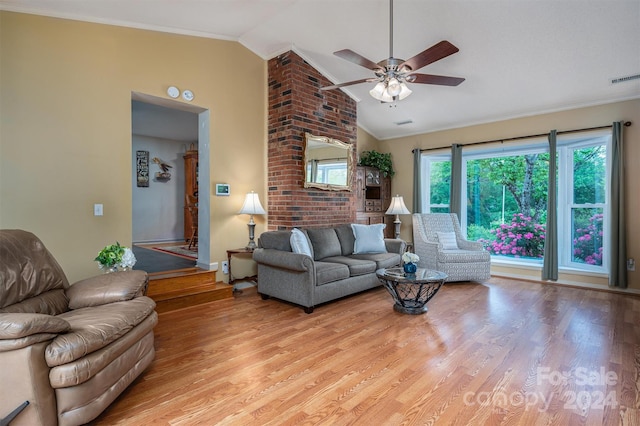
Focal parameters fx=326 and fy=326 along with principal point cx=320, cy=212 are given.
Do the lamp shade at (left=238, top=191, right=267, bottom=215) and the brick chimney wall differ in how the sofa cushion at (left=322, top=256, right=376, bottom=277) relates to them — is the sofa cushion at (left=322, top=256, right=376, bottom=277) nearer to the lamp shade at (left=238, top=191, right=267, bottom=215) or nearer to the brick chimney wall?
the brick chimney wall

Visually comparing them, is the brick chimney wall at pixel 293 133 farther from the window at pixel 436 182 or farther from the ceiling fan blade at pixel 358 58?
the window at pixel 436 182

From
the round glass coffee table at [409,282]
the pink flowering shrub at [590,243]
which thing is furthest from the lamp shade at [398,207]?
the pink flowering shrub at [590,243]

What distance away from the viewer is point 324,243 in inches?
169

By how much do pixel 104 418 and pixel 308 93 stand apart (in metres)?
4.18

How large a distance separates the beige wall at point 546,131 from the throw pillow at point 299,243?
122 inches

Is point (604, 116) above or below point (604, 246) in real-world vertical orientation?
above

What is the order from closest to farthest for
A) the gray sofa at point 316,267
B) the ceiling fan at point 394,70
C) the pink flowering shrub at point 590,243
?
the ceiling fan at point 394,70, the gray sofa at point 316,267, the pink flowering shrub at point 590,243

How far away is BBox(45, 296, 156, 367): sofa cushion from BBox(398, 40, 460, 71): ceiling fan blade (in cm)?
286

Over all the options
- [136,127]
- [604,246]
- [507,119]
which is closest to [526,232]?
[604,246]

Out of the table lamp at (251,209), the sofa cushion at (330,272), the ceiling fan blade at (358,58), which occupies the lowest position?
the sofa cushion at (330,272)

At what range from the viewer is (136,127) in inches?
257

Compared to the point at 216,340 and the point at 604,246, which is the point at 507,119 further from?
the point at 216,340

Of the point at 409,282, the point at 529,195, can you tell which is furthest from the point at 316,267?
the point at 529,195

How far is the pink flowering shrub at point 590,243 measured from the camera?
466 cm
